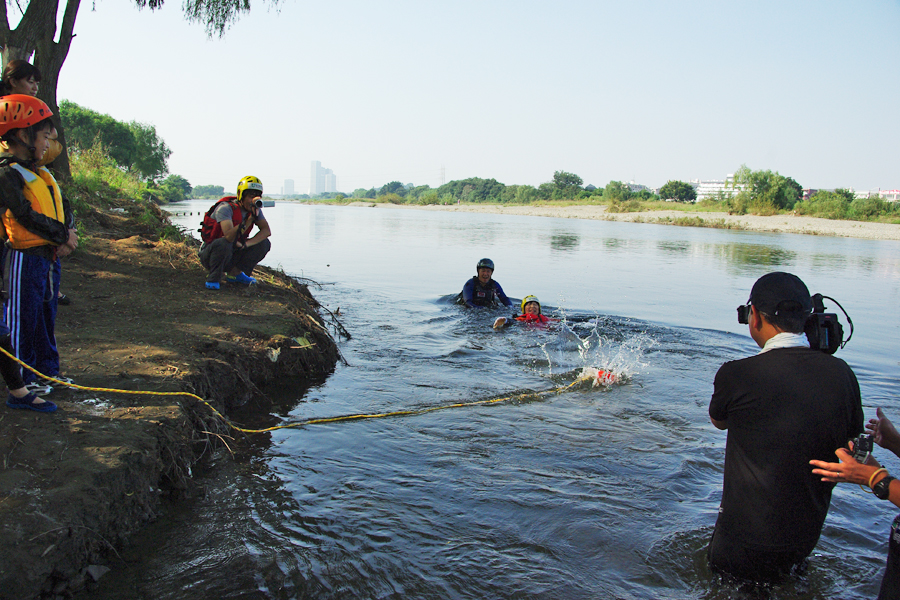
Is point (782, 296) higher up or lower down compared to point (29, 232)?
lower down

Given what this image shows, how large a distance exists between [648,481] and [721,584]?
154cm

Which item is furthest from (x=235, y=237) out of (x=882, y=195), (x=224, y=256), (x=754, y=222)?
(x=882, y=195)

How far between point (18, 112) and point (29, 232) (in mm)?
797

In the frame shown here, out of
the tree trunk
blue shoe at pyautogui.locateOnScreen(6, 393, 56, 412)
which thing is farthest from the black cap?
the tree trunk

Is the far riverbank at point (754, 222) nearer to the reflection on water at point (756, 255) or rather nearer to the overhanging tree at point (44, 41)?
the reflection on water at point (756, 255)

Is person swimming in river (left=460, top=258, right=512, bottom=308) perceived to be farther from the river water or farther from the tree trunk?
the tree trunk

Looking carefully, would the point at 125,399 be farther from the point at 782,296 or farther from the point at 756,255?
the point at 756,255

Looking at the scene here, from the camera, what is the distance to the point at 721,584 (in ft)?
10.8

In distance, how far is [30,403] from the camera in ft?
12.4

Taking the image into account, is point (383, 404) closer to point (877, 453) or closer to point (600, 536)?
point (600, 536)

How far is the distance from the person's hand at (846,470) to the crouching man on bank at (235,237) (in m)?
7.04

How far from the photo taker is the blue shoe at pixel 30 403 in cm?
378

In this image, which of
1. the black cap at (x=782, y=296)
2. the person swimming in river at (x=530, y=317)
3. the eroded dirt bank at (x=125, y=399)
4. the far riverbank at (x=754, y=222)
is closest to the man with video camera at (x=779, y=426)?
the black cap at (x=782, y=296)

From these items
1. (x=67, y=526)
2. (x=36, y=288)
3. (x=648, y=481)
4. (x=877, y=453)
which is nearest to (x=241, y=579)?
(x=67, y=526)
